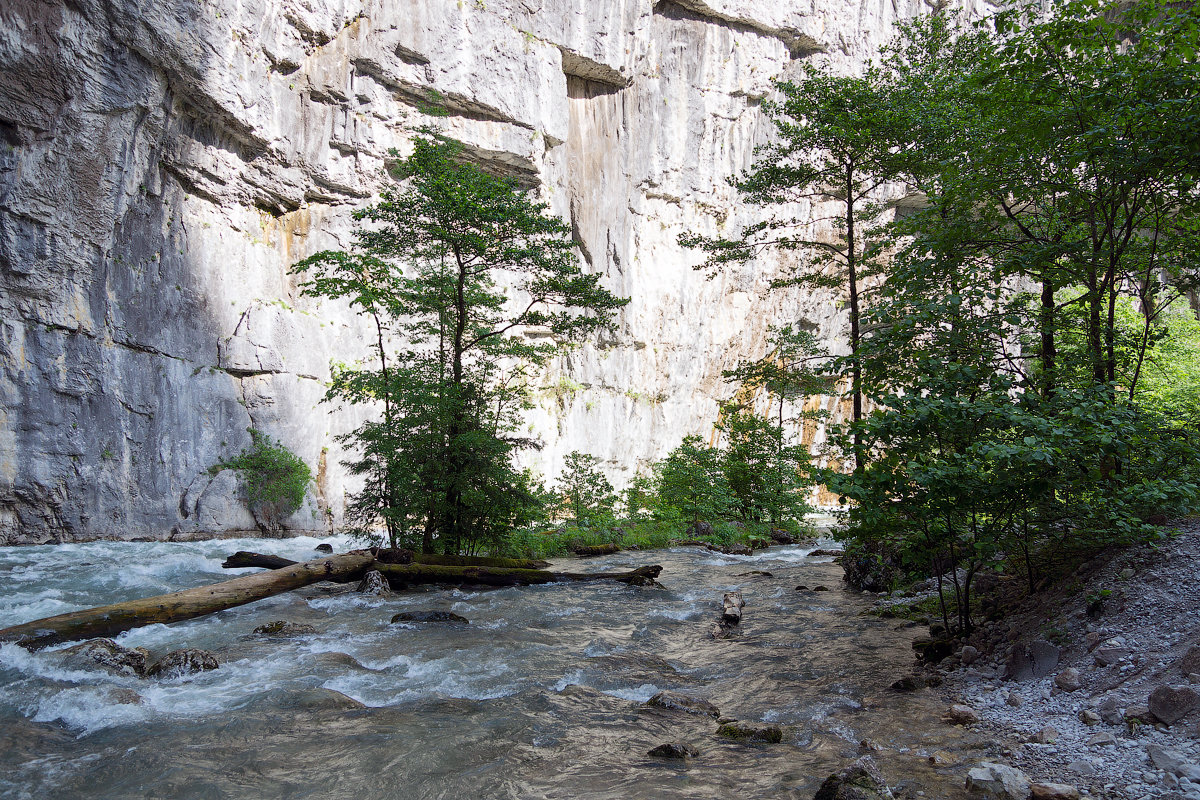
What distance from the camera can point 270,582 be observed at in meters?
8.22

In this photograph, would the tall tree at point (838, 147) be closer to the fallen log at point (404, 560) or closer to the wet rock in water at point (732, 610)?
the wet rock in water at point (732, 610)

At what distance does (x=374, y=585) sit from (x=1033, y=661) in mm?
8107

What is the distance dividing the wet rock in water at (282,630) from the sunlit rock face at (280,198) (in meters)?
11.5

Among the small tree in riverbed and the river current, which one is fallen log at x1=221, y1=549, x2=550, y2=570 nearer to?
the small tree in riverbed

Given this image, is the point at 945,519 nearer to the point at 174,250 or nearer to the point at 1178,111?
the point at 1178,111

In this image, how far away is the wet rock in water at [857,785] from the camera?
117 inches

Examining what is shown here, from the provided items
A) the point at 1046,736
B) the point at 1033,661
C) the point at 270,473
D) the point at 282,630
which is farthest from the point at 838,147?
the point at 270,473

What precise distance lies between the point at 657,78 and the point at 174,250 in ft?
80.9

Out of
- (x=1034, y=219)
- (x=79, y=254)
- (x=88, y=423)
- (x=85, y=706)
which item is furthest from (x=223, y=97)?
(x=1034, y=219)

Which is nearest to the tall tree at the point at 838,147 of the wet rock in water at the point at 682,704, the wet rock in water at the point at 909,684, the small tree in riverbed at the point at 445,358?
the small tree in riverbed at the point at 445,358

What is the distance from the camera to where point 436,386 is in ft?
32.6

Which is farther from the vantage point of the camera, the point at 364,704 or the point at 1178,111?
the point at 364,704

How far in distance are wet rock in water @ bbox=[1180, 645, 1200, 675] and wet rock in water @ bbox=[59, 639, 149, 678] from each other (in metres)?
7.53

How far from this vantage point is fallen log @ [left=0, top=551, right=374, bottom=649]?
5.84 meters
